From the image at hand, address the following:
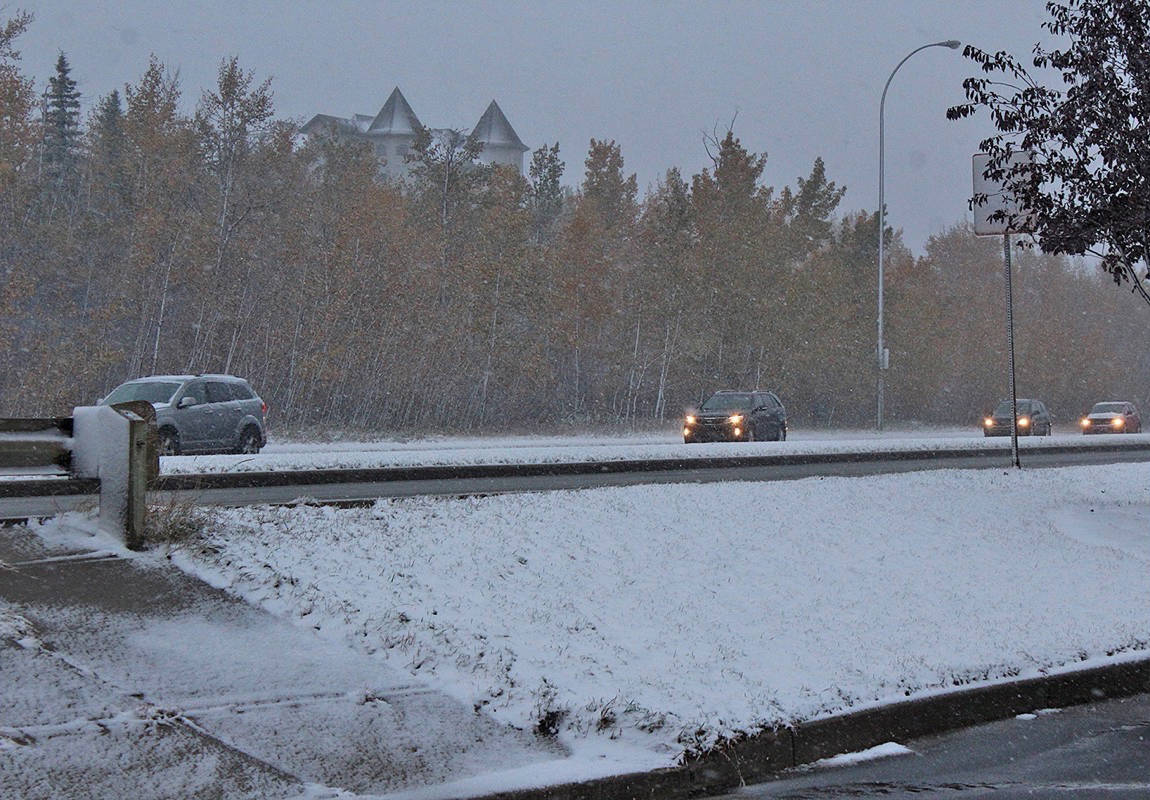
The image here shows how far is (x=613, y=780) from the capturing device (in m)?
5.28

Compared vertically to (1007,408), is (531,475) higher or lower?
lower

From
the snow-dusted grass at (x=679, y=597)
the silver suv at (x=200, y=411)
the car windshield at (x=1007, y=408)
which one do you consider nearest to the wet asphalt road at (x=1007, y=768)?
the snow-dusted grass at (x=679, y=597)

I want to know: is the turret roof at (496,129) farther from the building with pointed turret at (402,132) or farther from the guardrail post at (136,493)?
the guardrail post at (136,493)

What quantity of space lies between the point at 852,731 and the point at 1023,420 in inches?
1679

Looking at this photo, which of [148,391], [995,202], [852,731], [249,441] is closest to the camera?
[852,731]

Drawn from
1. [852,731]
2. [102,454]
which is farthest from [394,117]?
[852,731]

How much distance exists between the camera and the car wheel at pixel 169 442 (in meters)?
20.7

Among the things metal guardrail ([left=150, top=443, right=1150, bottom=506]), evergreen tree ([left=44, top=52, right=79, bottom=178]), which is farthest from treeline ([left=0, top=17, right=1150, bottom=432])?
metal guardrail ([left=150, top=443, right=1150, bottom=506])

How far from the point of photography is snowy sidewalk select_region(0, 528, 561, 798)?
16.4ft

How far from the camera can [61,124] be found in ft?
216

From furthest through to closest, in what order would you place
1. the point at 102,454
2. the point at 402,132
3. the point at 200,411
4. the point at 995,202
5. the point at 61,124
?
the point at 402,132, the point at 61,124, the point at 200,411, the point at 995,202, the point at 102,454

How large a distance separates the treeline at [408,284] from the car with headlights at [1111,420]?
43.2ft

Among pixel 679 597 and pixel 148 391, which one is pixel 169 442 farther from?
pixel 679 597

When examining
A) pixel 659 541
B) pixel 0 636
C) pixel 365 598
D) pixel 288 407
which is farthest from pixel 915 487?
pixel 288 407
